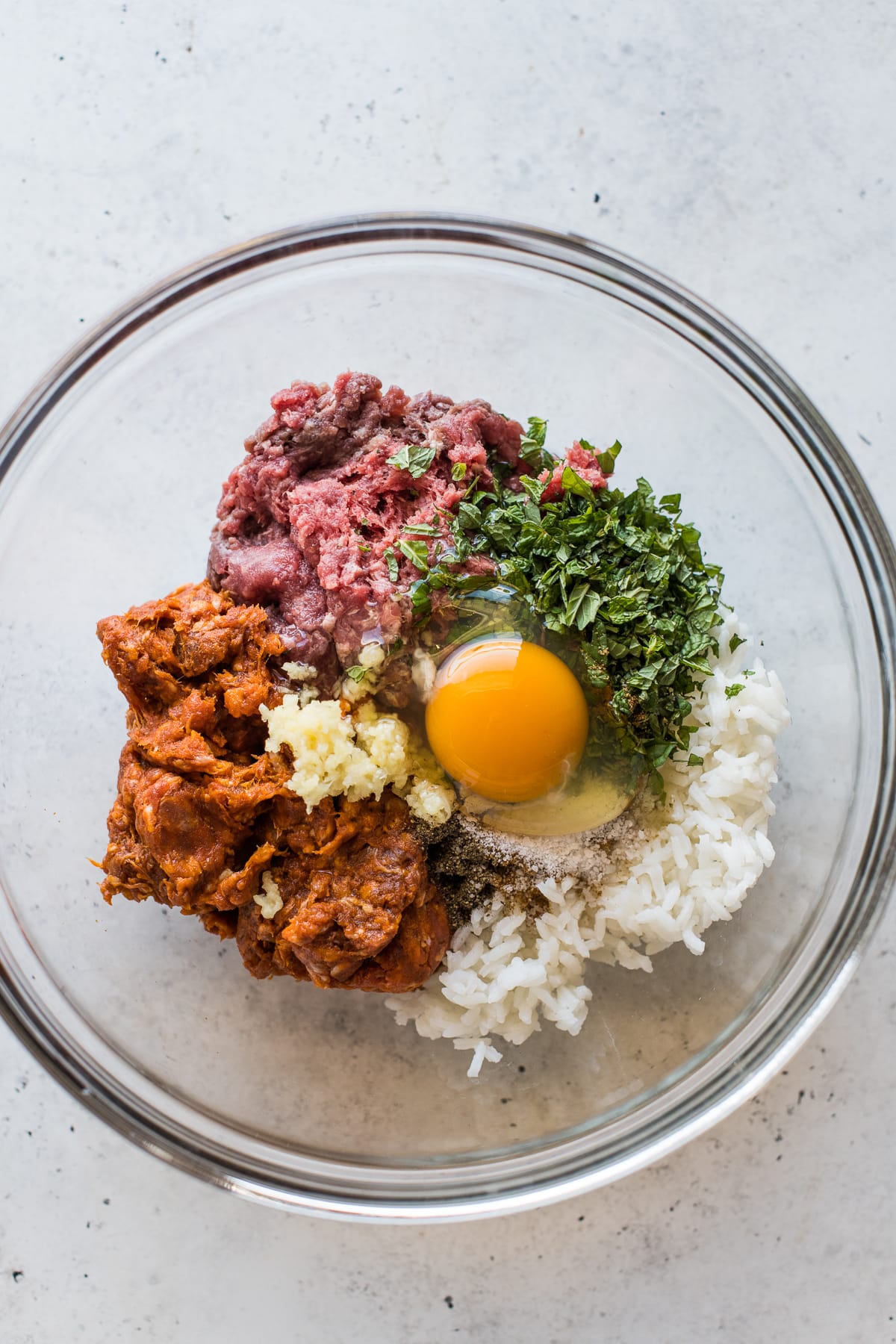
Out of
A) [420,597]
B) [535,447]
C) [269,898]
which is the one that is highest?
[535,447]

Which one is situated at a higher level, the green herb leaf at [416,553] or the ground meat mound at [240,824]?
the green herb leaf at [416,553]

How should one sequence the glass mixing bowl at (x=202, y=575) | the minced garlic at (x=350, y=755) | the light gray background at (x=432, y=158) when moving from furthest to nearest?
the light gray background at (x=432, y=158)
the glass mixing bowl at (x=202, y=575)
the minced garlic at (x=350, y=755)

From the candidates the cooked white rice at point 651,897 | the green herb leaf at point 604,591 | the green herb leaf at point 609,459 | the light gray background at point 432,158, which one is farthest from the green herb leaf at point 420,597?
the light gray background at point 432,158

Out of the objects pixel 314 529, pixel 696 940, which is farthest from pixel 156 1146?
pixel 314 529

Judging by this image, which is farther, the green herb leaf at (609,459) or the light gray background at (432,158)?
the light gray background at (432,158)

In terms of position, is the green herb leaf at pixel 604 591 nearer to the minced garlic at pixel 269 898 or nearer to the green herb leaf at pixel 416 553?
the green herb leaf at pixel 416 553

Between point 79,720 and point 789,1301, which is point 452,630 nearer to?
point 79,720

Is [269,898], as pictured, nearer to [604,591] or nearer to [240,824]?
[240,824]

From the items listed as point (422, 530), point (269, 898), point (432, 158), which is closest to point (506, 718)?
point (422, 530)

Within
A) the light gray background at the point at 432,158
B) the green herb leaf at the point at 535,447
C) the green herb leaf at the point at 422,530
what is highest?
the light gray background at the point at 432,158
